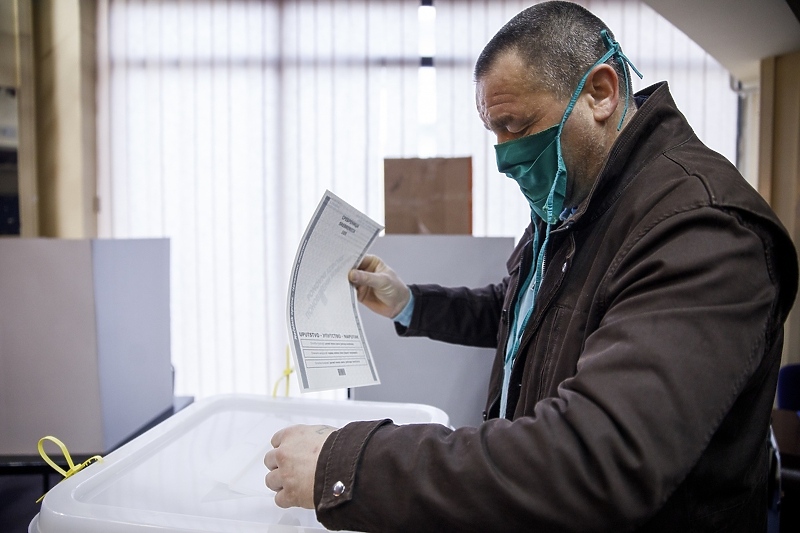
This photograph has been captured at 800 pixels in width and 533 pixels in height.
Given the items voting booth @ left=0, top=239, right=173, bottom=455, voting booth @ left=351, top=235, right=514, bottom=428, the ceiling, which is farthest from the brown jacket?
the ceiling

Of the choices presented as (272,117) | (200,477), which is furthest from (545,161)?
(272,117)

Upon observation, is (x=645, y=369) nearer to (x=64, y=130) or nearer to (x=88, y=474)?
(x=88, y=474)

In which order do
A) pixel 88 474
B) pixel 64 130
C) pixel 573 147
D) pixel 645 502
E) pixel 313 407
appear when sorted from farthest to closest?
pixel 64 130 → pixel 313 407 → pixel 573 147 → pixel 88 474 → pixel 645 502

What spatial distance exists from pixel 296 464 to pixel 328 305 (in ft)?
1.32

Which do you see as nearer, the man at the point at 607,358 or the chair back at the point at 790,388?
the man at the point at 607,358

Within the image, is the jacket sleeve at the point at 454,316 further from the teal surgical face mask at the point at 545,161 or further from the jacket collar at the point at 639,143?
the jacket collar at the point at 639,143

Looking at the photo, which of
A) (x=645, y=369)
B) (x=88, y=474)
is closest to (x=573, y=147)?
(x=645, y=369)

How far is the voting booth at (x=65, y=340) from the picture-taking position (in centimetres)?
99

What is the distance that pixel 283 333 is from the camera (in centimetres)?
307

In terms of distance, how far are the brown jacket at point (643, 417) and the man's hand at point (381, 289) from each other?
0.53m

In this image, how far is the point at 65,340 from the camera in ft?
3.29

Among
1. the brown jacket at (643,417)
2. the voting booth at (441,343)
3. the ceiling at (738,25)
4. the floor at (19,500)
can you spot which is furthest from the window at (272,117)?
the brown jacket at (643,417)

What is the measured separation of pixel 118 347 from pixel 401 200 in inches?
33.6

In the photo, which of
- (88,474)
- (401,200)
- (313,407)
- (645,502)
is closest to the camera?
(645,502)
